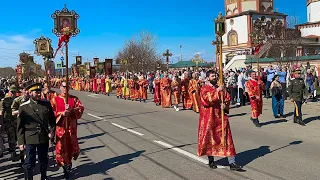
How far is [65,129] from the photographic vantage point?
22.2 feet

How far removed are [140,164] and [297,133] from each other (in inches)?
201

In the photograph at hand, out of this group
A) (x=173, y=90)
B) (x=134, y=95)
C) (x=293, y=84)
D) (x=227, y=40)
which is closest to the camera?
(x=293, y=84)

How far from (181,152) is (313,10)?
151ft

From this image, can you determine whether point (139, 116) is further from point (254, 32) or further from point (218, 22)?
point (254, 32)

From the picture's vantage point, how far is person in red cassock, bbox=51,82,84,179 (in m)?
6.71

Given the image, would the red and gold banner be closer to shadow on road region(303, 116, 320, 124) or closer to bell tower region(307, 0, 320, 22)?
bell tower region(307, 0, 320, 22)

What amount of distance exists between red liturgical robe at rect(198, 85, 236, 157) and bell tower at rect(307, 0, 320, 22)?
4621cm

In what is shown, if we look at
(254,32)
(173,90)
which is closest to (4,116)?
(173,90)

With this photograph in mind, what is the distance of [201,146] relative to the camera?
6.91 meters

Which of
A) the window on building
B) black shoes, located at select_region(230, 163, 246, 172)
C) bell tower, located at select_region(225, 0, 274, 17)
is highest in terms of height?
bell tower, located at select_region(225, 0, 274, 17)

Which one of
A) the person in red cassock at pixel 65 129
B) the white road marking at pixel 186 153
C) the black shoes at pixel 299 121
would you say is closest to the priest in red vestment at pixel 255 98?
the black shoes at pixel 299 121

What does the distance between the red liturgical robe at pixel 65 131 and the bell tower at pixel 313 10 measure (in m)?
47.3

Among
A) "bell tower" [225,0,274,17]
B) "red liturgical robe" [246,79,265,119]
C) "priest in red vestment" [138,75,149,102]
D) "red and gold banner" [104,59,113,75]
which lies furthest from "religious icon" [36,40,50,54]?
"bell tower" [225,0,274,17]

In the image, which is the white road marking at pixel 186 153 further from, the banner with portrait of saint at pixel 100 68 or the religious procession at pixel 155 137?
the banner with portrait of saint at pixel 100 68
